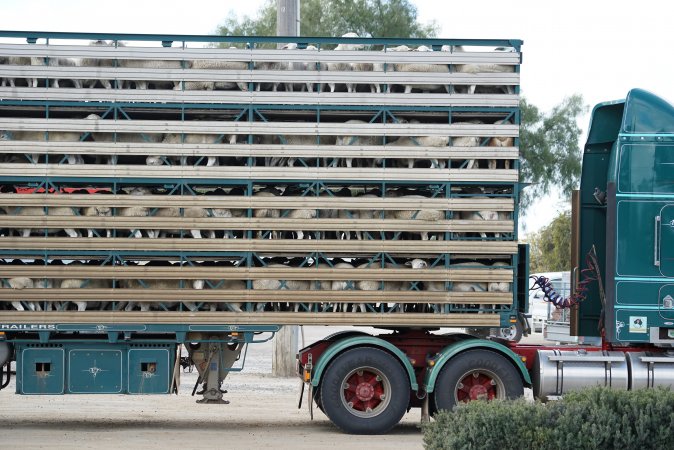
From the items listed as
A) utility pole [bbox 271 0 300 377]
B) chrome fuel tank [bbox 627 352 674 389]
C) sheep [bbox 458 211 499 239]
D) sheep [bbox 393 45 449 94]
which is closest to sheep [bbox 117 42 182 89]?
sheep [bbox 393 45 449 94]

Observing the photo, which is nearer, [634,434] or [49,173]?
[634,434]

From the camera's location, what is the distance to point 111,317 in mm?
13703

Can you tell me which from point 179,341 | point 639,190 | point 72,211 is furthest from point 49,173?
point 639,190

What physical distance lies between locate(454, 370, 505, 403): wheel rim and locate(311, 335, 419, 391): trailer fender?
1.85ft

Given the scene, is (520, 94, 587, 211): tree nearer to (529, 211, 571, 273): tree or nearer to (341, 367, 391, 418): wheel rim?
(529, 211, 571, 273): tree

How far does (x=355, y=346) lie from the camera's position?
45.6 feet

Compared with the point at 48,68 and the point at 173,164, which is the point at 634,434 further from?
the point at 48,68

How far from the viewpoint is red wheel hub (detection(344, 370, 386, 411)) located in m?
13.9

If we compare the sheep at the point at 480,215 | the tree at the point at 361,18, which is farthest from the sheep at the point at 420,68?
the tree at the point at 361,18

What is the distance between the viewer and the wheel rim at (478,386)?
13852mm

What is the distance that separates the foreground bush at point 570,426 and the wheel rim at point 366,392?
435 cm

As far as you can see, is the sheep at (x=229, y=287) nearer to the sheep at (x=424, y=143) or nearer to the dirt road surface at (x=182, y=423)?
the dirt road surface at (x=182, y=423)

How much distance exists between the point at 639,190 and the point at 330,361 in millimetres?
4349

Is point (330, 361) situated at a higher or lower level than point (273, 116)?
lower
